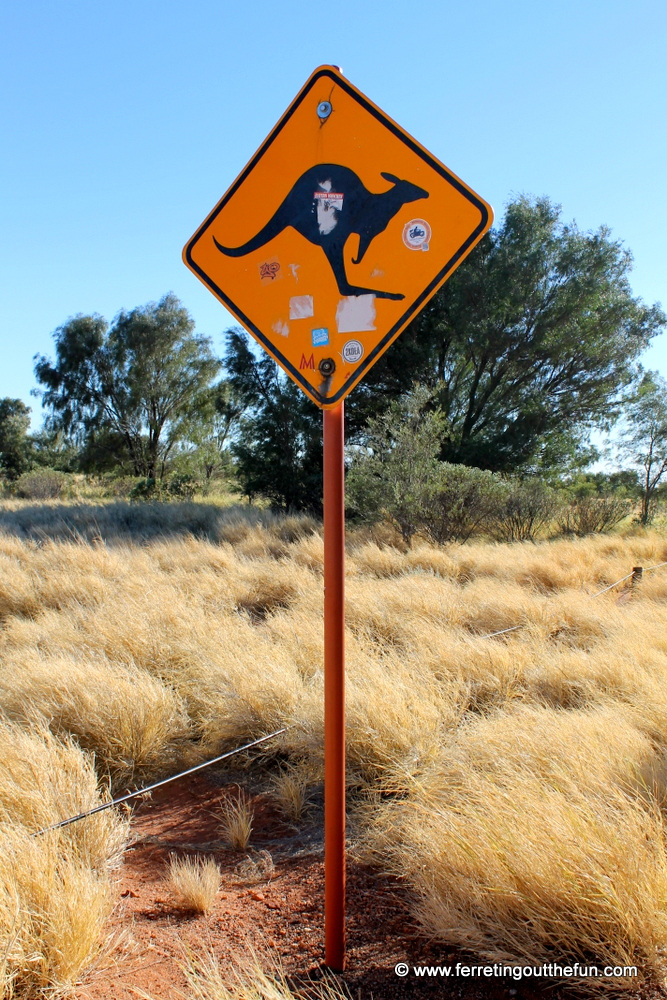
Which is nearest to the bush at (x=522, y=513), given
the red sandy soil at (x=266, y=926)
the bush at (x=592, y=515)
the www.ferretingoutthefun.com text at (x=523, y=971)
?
the bush at (x=592, y=515)

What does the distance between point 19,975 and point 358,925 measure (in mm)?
1130

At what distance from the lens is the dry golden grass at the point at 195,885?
2.61 metres

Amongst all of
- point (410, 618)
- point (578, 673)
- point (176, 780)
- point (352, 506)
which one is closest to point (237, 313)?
point (176, 780)

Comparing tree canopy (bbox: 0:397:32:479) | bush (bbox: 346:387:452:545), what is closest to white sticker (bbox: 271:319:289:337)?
bush (bbox: 346:387:452:545)

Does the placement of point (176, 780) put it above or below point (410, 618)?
below

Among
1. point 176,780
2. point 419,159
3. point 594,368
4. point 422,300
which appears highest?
point 594,368

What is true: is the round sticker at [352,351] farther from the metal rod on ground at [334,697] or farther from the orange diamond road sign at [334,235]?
the metal rod on ground at [334,697]

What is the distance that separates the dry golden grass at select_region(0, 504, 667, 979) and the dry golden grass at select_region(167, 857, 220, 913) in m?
0.67

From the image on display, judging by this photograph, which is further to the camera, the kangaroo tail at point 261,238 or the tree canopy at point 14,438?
the tree canopy at point 14,438

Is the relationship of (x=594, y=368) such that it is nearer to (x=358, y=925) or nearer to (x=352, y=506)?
(x=352, y=506)

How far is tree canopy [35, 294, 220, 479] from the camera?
31.4 meters

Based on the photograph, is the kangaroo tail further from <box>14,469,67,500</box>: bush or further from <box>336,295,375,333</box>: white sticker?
<box>14,469,67,500</box>: bush

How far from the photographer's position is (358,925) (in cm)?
248

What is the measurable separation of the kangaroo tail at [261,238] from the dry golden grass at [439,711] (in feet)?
7.31
